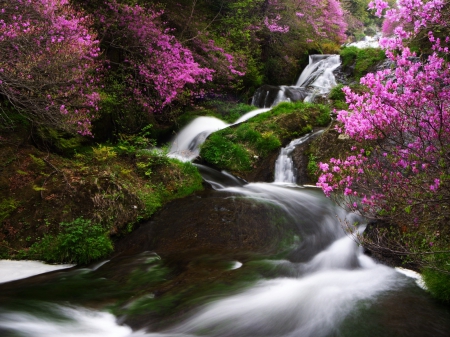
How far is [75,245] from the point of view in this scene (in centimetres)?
568

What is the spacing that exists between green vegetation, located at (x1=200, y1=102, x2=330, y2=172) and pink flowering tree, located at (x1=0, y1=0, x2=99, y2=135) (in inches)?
154

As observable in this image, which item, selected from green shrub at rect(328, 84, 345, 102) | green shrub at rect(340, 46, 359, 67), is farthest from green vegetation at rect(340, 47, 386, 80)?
green shrub at rect(328, 84, 345, 102)

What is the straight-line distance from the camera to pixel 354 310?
416 centimetres

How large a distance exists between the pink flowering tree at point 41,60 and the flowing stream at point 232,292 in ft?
9.44

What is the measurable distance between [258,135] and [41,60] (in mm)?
6464

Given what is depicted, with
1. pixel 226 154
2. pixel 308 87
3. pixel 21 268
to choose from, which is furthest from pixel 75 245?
pixel 308 87

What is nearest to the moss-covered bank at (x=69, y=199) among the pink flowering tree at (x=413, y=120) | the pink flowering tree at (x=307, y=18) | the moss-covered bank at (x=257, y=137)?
the moss-covered bank at (x=257, y=137)

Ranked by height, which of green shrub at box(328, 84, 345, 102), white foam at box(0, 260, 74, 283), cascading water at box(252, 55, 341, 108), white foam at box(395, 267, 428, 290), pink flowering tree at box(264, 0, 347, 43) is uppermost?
pink flowering tree at box(264, 0, 347, 43)

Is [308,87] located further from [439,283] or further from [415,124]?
[439,283]

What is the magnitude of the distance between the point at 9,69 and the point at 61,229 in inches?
Answer: 112

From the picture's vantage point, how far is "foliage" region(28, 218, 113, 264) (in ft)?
18.4

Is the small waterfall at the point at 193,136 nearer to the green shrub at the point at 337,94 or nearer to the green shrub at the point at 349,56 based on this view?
the green shrub at the point at 337,94

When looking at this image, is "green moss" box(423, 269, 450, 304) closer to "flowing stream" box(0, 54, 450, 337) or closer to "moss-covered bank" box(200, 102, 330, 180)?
"flowing stream" box(0, 54, 450, 337)

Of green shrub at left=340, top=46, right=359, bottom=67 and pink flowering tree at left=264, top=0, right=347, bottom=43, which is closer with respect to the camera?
pink flowering tree at left=264, top=0, right=347, bottom=43
